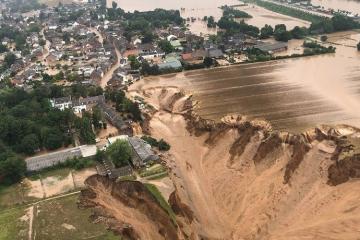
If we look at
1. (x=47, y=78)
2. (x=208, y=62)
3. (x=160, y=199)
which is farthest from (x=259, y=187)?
(x=47, y=78)

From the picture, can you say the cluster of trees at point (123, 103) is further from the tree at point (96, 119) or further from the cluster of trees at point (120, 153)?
the cluster of trees at point (120, 153)

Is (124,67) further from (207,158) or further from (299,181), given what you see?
(299,181)

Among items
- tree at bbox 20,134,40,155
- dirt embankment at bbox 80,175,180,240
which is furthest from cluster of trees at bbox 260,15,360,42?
dirt embankment at bbox 80,175,180,240

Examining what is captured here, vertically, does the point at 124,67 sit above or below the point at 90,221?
below

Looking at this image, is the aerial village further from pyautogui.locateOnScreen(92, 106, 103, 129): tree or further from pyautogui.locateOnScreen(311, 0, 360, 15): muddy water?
pyautogui.locateOnScreen(311, 0, 360, 15): muddy water

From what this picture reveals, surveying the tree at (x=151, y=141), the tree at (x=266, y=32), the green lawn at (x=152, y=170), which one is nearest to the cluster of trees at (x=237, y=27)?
the tree at (x=266, y=32)

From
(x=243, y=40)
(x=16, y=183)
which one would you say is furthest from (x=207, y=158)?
(x=243, y=40)
